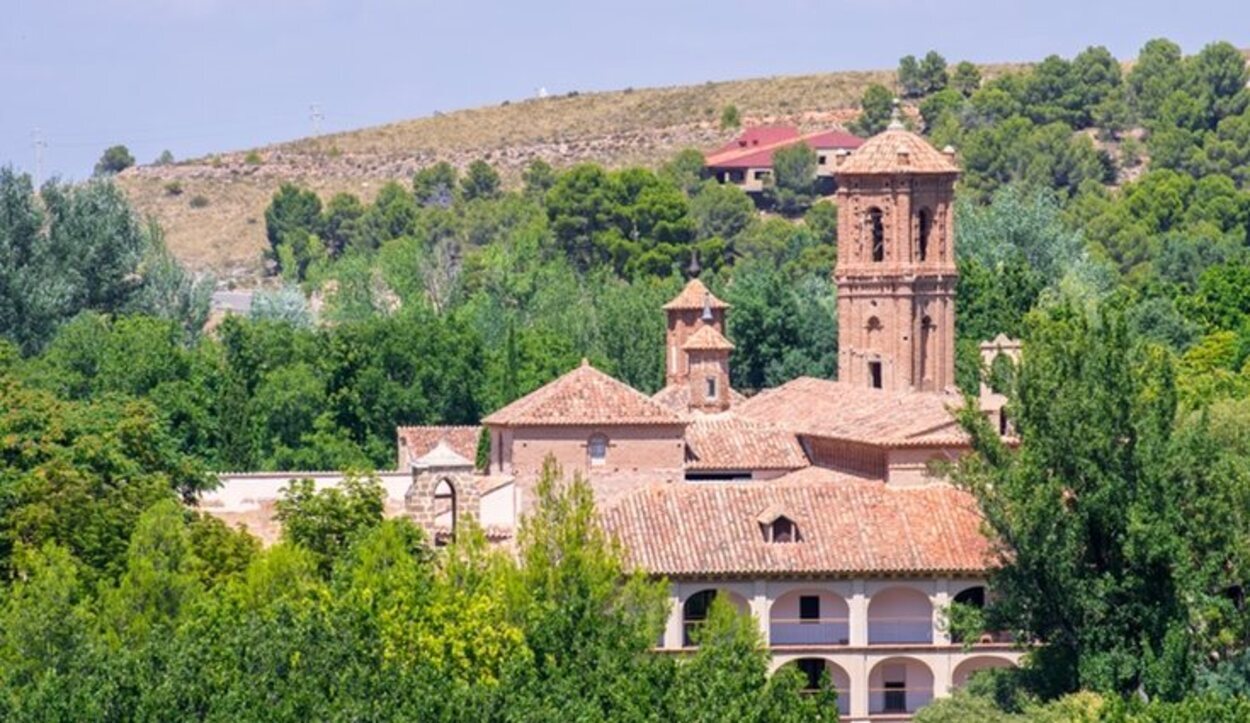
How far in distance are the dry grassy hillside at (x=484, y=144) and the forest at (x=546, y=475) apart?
28.4 m

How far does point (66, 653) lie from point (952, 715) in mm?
14342

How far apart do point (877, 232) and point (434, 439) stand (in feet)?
35.3

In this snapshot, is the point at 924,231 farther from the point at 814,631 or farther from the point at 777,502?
the point at 814,631

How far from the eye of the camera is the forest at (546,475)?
60906 mm

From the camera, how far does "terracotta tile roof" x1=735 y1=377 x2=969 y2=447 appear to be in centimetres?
7544

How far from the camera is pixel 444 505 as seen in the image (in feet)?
266

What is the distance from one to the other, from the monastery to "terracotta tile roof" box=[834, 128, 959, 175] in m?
5.89

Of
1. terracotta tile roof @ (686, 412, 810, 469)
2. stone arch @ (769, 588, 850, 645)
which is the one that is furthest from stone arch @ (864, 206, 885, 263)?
stone arch @ (769, 588, 850, 645)

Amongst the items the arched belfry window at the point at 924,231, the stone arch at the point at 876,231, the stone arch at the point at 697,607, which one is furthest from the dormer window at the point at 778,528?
the arched belfry window at the point at 924,231

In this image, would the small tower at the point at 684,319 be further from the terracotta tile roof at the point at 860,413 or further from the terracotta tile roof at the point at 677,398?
the terracotta tile roof at the point at 860,413

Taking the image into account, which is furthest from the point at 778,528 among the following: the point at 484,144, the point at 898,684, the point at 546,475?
the point at 484,144

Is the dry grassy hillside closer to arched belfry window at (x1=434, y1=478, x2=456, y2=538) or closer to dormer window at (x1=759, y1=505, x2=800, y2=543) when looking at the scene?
arched belfry window at (x1=434, y1=478, x2=456, y2=538)

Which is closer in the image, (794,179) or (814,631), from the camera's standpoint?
(814,631)

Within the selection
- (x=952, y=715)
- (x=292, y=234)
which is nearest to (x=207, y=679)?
(x=952, y=715)
